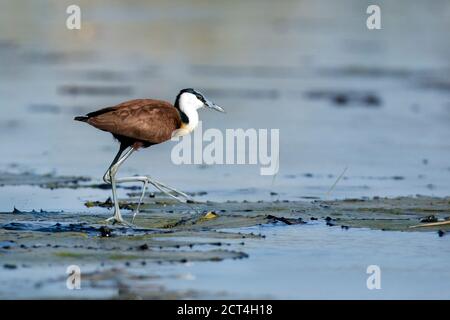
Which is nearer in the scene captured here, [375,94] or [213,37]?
[375,94]

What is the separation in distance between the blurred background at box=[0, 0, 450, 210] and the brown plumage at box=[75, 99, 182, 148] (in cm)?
109

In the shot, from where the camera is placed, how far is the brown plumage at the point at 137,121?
40.0ft

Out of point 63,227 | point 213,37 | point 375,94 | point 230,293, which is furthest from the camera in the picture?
point 213,37

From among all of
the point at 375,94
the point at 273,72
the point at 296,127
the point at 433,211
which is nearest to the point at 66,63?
the point at 273,72

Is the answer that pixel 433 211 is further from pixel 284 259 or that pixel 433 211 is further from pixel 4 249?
pixel 4 249

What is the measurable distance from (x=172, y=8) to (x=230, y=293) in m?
27.4

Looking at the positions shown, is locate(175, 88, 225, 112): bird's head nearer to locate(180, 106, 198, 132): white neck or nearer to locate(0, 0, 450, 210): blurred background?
locate(180, 106, 198, 132): white neck

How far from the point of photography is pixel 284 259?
10.5 meters

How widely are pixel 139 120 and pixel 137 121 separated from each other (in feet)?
0.09

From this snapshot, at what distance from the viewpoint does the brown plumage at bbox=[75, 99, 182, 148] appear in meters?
12.2

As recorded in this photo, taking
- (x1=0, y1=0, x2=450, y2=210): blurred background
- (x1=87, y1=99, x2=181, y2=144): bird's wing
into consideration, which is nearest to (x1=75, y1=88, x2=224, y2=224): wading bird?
(x1=87, y1=99, x2=181, y2=144): bird's wing

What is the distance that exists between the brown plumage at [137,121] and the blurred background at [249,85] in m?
1.09
